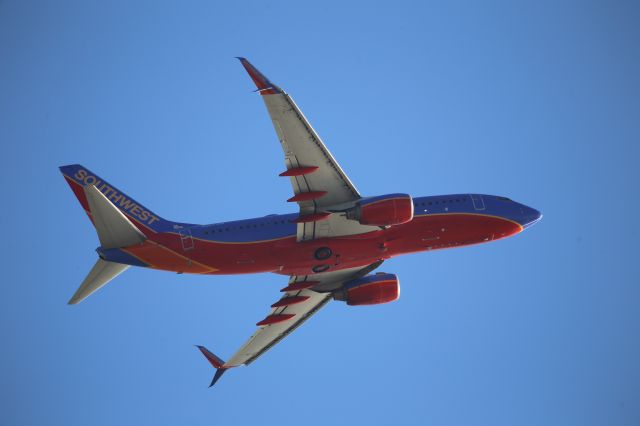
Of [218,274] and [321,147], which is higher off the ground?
[321,147]

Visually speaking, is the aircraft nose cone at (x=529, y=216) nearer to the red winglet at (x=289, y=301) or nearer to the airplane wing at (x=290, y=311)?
the airplane wing at (x=290, y=311)

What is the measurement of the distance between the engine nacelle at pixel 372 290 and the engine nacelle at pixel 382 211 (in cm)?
868

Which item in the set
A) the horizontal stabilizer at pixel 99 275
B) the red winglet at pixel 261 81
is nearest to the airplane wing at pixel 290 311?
the horizontal stabilizer at pixel 99 275

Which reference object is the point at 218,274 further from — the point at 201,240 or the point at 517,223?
the point at 517,223

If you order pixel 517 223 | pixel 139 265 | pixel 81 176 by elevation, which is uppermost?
pixel 517 223

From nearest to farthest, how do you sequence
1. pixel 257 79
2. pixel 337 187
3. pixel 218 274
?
1. pixel 257 79
2. pixel 337 187
3. pixel 218 274

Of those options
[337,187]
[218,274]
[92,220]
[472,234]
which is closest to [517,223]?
[472,234]

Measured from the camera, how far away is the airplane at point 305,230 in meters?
43.0

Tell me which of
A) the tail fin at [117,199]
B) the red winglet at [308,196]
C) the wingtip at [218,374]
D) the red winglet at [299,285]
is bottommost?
the wingtip at [218,374]

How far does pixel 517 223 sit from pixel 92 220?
85.1ft

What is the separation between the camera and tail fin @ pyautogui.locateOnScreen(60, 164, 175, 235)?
46031 millimetres

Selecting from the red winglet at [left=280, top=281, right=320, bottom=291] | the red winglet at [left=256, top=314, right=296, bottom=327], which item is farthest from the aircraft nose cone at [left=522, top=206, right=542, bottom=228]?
the red winglet at [left=256, top=314, right=296, bottom=327]

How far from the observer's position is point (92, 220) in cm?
4419

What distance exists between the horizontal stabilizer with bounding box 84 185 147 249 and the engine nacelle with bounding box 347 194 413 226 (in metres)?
12.2
